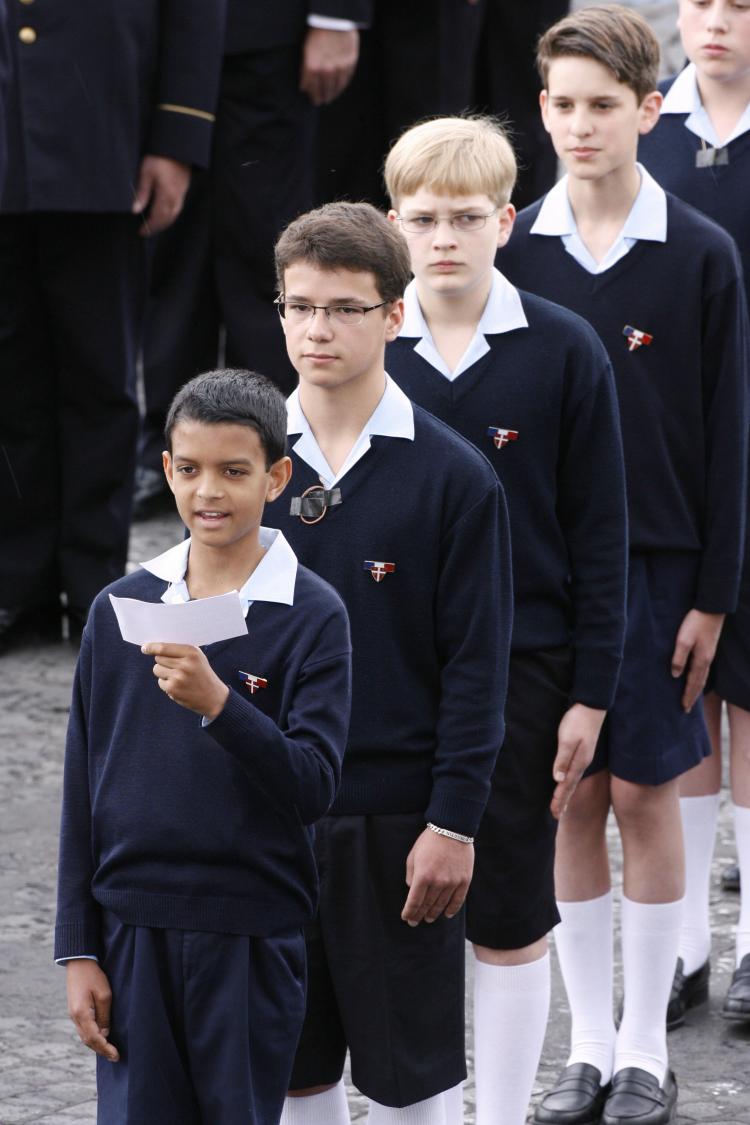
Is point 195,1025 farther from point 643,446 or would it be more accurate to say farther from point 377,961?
point 643,446

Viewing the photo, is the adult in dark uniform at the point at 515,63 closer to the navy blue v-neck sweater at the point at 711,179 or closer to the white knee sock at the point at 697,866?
the navy blue v-neck sweater at the point at 711,179

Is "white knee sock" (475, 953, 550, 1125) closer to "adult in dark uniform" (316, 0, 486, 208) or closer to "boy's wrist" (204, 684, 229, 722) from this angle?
"boy's wrist" (204, 684, 229, 722)

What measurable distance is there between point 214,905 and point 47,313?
3.30 meters

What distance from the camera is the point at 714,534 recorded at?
11.8 ft

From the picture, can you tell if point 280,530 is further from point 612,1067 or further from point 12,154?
point 12,154

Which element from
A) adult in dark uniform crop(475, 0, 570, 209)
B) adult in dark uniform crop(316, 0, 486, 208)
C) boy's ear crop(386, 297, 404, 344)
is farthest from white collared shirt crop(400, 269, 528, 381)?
adult in dark uniform crop(475, 0, 570, 209)

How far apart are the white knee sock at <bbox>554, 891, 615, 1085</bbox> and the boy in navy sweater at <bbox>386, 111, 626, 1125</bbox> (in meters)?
0.34

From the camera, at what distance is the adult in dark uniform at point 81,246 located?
5.36m

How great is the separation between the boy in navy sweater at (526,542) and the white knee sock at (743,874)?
0.82 meters

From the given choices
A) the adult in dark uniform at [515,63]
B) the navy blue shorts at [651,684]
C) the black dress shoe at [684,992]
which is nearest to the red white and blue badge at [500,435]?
the navy blue shorts at [651,684]

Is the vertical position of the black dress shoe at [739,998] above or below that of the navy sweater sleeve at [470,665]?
below

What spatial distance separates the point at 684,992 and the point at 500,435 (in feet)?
4.10

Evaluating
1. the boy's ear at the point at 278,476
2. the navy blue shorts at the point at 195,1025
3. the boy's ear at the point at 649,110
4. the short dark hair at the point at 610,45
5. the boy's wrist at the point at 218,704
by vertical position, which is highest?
the short dark hair at the point at 610,45

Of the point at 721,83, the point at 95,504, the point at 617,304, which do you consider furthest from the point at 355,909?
the point at 95,504
